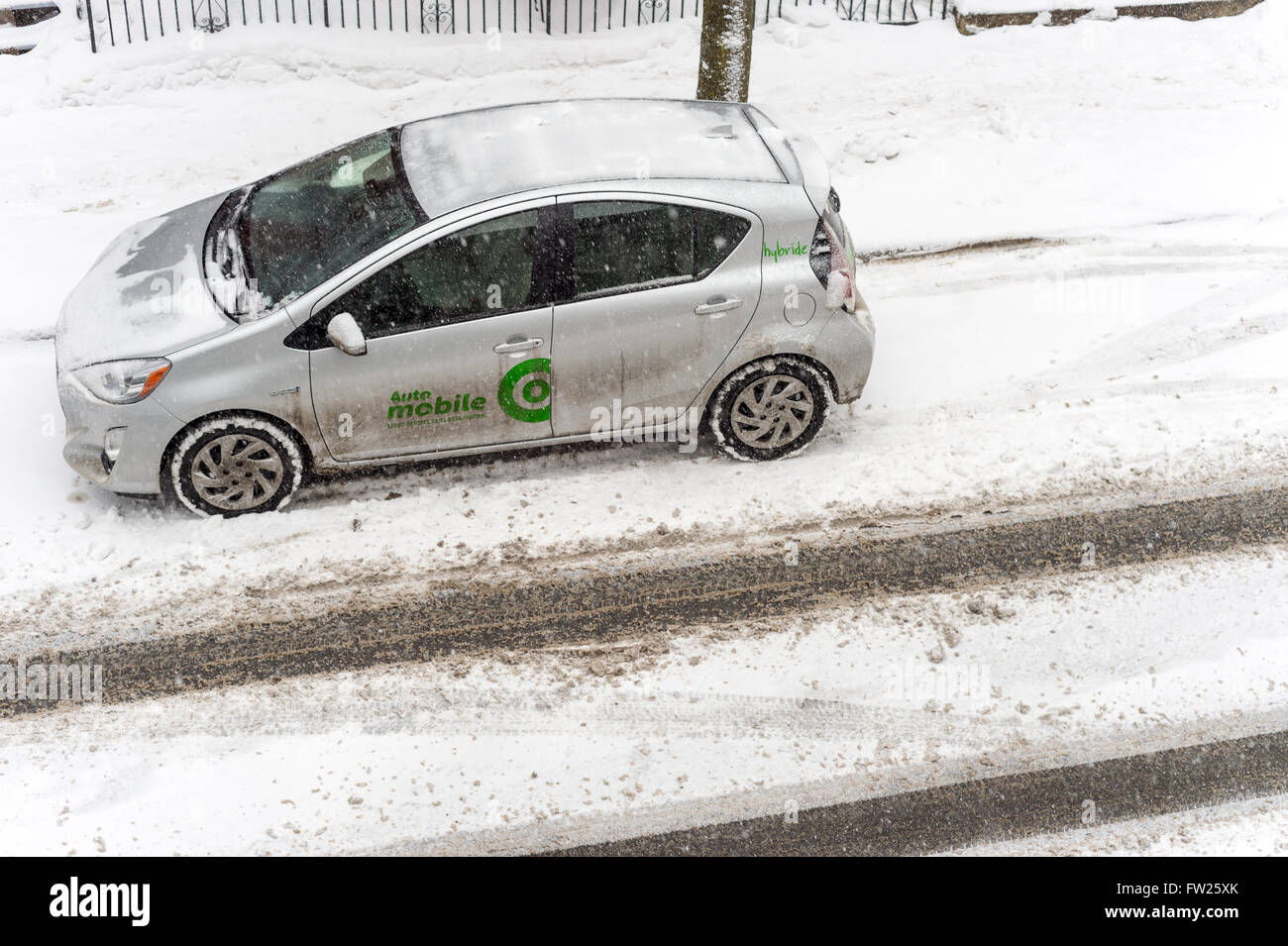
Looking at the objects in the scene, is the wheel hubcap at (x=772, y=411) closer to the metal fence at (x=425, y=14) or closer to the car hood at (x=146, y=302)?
the car hood at (x=146, y=302)

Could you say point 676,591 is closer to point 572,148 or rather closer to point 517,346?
point 517,346

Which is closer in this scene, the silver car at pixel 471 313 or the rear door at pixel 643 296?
the silver car at pixel 471 313

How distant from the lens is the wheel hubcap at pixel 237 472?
621 centimetres

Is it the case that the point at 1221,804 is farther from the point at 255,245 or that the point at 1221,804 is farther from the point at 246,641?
the point at 255,245

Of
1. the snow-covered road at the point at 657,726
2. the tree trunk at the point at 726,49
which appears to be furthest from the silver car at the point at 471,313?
the tree trunk at the point at 726,49

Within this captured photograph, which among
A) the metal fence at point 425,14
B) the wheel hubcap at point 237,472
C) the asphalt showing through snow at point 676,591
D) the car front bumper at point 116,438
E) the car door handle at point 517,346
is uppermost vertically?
the metal fence at point 425,14

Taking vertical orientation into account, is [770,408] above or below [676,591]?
above

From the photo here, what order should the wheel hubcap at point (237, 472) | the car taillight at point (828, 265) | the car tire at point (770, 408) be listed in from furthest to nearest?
the car tire at point (770, 408)
the car taillight at point (828, 265)
the wheel hubcap at point (237, 472)

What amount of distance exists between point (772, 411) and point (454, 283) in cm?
197

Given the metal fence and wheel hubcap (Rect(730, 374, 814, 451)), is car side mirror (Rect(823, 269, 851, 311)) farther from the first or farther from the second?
the metal fence

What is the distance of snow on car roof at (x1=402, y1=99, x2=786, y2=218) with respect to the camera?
632cm

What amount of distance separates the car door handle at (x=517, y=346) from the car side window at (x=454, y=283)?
171mm

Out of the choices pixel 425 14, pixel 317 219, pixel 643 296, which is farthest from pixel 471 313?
pixel 425 14

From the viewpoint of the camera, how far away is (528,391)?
252 inches
